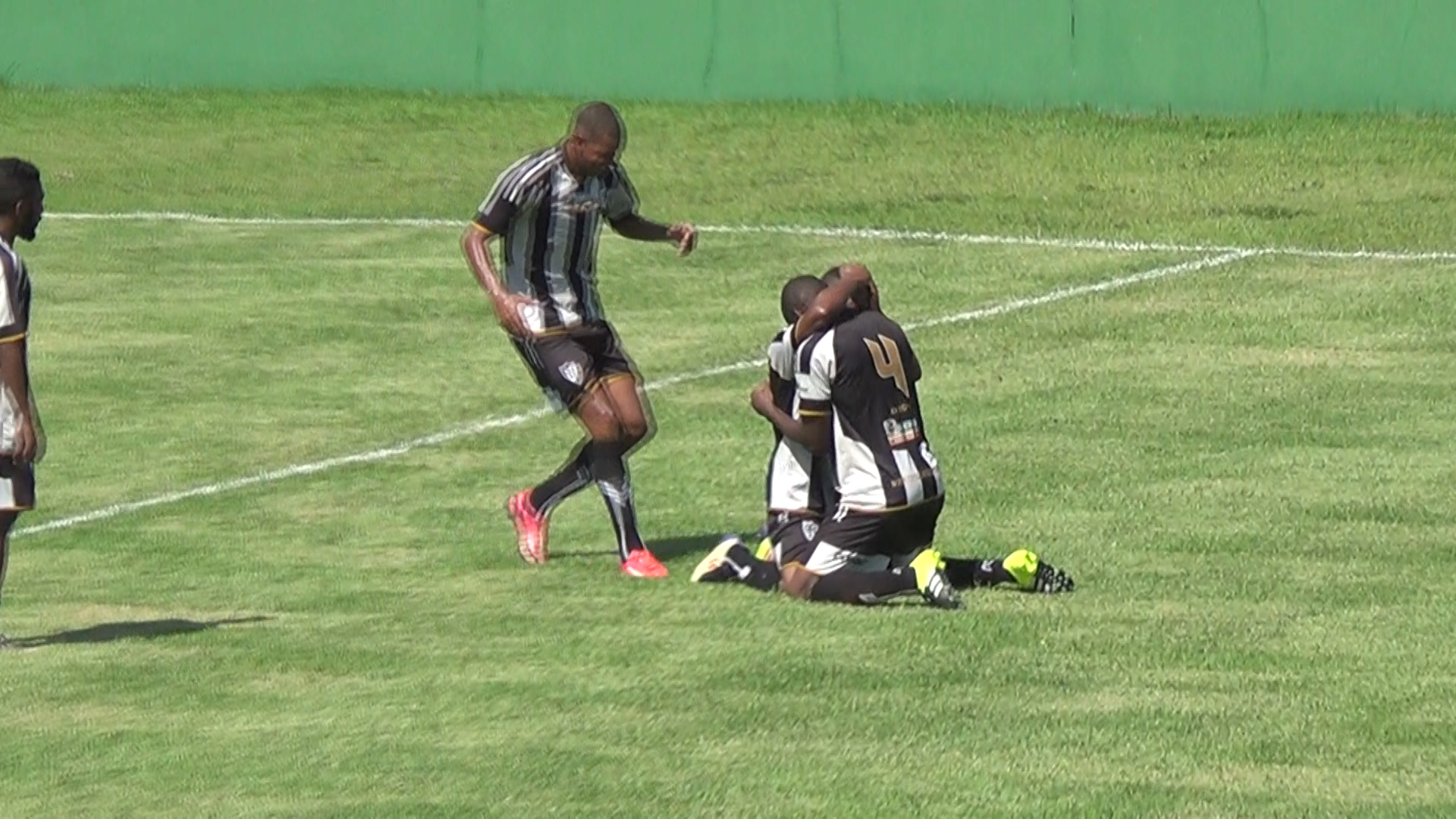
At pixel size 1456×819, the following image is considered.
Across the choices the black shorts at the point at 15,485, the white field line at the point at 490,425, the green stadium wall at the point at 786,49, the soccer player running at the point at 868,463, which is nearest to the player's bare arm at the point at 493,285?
the soccer player running at the point at 868,463

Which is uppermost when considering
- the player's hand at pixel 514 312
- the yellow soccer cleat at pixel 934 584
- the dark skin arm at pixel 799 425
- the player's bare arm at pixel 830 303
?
the player's bare arm at pixel 830 303

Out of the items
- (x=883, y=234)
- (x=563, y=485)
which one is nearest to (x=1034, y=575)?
(x=563, y=485)

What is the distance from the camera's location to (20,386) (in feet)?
36.5

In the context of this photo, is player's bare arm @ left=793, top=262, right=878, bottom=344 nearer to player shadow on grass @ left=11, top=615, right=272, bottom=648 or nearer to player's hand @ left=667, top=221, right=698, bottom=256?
player's hand @ left=667, top=221, right=698, bottom=256

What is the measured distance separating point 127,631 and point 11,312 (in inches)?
69.7

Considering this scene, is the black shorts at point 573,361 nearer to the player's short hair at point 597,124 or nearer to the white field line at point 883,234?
the player's short hair at point 597,124

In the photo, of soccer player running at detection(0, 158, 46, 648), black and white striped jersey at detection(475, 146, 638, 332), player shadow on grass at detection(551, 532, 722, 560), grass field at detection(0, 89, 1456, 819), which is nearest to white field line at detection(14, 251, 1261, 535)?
grass field at detection(0, 89, 1456, 819)

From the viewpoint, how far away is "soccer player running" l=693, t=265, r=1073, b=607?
12.0 m

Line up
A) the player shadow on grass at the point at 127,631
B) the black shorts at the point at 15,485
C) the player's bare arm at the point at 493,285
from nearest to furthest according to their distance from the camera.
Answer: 1. the black shorts at the point at 15,485
2. the player shadow on grass at the point at 127,631
3. the player's bare arm at the point at 493,285

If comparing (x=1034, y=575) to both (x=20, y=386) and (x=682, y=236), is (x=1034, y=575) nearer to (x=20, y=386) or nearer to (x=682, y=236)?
(x=682, y=236)

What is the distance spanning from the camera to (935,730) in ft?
32.6

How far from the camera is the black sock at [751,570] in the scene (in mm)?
12430

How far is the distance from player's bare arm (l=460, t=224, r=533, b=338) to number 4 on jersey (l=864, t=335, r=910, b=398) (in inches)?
74.1

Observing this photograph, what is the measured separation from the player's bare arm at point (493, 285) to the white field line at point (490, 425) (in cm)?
309
